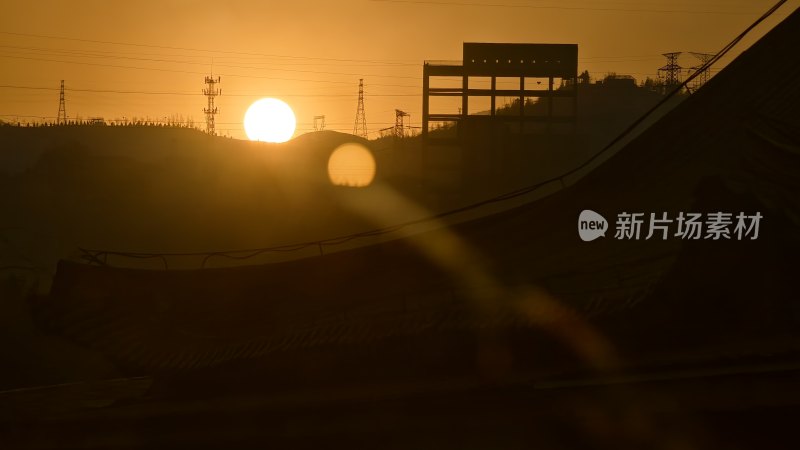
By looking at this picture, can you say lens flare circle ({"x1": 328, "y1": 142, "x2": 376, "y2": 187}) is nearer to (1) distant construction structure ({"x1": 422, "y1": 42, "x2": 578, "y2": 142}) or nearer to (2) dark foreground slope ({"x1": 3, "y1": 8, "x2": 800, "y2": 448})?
(1) distant construction structure ({"x1": 422, "y1": 42, "x2": 578, "y2": 142})

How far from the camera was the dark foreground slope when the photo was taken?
34.8ft

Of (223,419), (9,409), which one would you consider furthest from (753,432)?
(9,409)

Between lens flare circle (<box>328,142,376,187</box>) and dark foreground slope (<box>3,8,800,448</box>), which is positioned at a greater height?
lens flare circle (<box>328,142,376,187</box>)

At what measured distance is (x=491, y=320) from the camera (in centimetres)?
1200

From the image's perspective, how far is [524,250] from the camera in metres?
12.7

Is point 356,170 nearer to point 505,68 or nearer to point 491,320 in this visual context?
point 505,68

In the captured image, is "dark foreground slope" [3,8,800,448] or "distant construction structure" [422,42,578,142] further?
"distant construction structure" [422,42,578,142]

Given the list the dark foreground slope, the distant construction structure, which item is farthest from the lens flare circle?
the dark foreground slope

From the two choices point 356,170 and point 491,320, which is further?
point 356,170

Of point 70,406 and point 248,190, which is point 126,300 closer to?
point 70,406

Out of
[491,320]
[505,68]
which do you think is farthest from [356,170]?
[491,320]

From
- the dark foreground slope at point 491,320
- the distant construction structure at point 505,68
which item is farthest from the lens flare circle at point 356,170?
the dark foreground slope at point 491,320

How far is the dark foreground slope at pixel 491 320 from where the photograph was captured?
10609mm

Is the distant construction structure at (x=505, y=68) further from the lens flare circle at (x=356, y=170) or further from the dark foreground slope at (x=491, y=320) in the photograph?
the dark foreground slope at (x=491, y=320)
